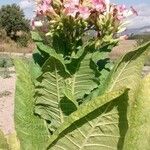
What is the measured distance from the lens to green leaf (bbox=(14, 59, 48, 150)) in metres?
2.24

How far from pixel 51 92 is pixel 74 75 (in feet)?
0.39

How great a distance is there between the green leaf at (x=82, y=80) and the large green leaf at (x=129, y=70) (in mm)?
78

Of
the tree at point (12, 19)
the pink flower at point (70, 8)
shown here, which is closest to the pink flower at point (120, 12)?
the pink flower at point (70, 8)

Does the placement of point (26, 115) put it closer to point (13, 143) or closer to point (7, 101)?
point (13, 143)

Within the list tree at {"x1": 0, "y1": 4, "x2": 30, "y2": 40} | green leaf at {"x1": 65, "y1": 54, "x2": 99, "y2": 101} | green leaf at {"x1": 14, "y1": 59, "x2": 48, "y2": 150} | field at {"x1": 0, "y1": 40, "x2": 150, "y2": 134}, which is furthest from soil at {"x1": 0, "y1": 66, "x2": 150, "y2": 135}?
tree at {"x1": 0, "y1": 4, "x2": 30, "y2": 40}

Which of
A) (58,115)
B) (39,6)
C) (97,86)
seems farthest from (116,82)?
(39,6)

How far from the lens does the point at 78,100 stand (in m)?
2.23

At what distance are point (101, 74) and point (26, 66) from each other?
325 millimetres

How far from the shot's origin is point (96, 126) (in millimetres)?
1854

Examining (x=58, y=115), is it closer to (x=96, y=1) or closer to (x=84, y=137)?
(x=84, y=137)

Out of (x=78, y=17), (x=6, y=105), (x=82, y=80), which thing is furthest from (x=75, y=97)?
(x=6, y=105)

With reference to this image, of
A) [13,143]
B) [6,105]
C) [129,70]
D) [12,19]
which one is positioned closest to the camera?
[129,70]

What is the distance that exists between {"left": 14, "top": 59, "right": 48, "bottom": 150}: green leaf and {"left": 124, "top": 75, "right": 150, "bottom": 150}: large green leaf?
46 cm

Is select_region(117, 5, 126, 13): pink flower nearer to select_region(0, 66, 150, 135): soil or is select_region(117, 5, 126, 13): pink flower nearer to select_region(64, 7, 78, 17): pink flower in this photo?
select_region(64, 7, 78, 17): pink flower
